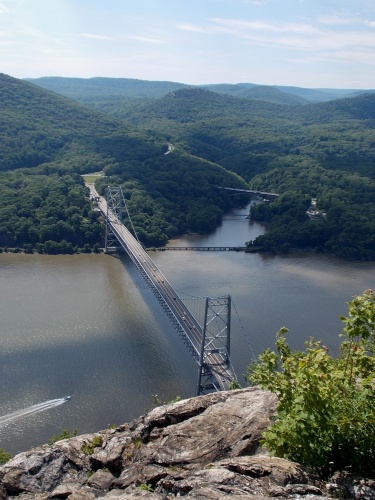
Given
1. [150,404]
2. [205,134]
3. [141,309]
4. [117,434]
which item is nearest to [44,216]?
[141,309]

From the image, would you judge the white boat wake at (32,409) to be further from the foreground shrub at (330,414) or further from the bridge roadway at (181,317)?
the foreground shrub at (330,414)

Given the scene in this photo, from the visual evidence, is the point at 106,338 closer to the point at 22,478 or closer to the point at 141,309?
the point at 141,309

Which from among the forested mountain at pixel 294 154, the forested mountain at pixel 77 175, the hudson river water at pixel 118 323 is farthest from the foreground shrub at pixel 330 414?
the forested mountain at pixel 294 154

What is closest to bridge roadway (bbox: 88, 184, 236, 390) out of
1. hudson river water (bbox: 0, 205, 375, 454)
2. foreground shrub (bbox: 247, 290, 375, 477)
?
hudson river water (bbox: 0, 205, 375, 454)

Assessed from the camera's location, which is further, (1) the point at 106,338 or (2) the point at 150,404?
(1) the point at 106,338

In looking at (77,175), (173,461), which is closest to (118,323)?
(173,461)
